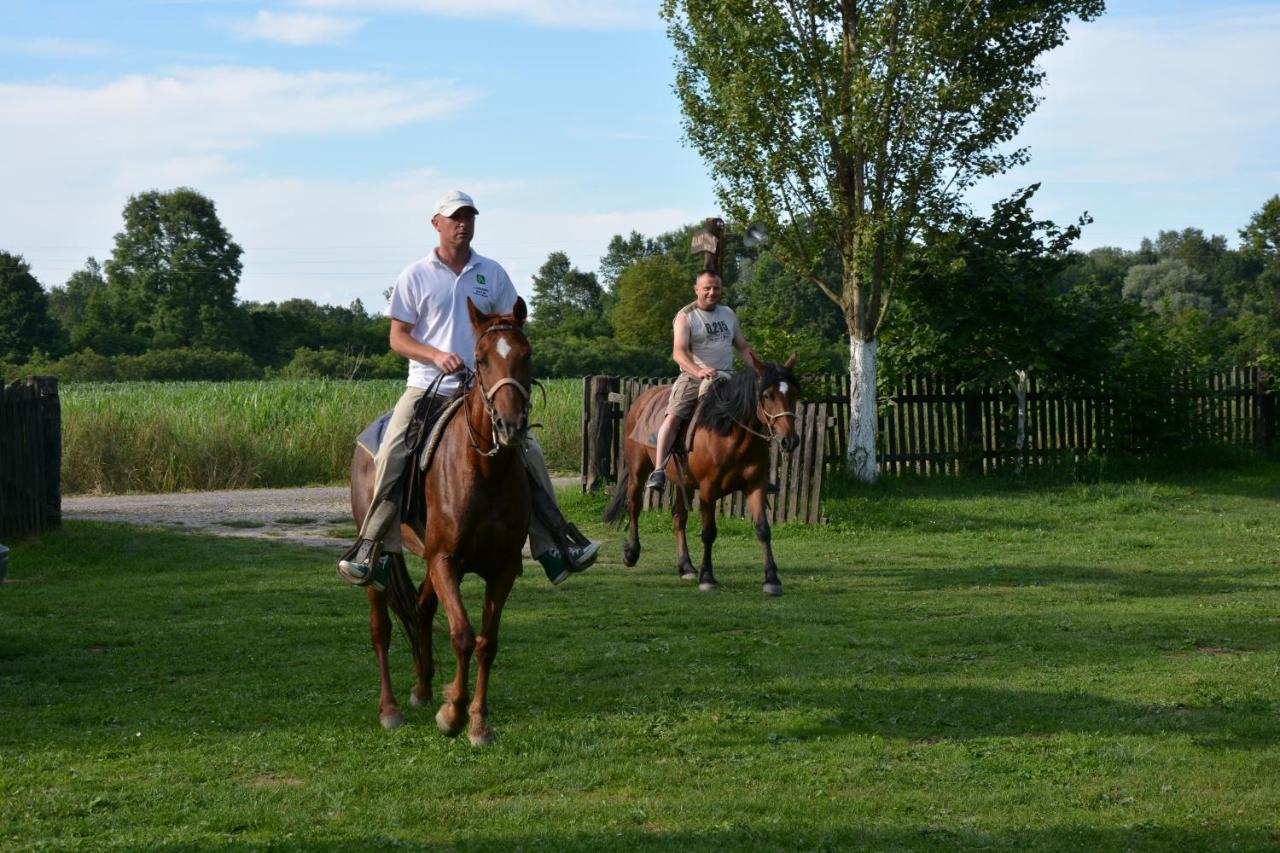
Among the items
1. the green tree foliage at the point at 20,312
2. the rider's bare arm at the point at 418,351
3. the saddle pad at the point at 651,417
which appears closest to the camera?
the rider's bare arm at the point at 418,351

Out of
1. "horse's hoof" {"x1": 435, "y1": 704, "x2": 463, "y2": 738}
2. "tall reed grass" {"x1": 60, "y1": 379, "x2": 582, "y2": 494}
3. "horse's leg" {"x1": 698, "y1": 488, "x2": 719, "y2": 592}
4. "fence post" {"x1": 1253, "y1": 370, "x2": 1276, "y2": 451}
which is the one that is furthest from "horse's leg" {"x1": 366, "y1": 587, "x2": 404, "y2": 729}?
"fence post" {"x1": 1253, "y1": 370, "x2": 1276, "y2": 451}

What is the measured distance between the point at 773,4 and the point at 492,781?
16.4 metres

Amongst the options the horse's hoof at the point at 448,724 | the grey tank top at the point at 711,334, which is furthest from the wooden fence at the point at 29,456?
the horse's hoof at the point at 448,724

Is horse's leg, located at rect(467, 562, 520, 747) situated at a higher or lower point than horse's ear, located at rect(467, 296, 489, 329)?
lower

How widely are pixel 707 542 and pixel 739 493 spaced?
234 inches

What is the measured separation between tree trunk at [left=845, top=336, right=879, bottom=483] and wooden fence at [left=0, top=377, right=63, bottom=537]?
36.8ft

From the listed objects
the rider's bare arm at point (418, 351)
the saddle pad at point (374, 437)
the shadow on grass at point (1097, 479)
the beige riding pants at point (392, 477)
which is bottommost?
the shadow on grass at point (1097, 479)

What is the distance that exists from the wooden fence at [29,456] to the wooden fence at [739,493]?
7206 mm

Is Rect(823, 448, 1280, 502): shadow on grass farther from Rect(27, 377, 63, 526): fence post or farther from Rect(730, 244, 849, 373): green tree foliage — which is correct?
Rect(27, 377, 63, 526): fence post

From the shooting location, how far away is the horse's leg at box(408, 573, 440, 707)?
761 cm

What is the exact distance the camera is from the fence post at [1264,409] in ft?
80.4

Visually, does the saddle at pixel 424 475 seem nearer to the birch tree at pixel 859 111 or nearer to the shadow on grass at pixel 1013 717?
the shadow on grass at pixel 1013 717

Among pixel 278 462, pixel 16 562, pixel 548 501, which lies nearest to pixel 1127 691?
pixel 548 501

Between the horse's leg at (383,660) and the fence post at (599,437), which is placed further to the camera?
the fence post at (599,437)
